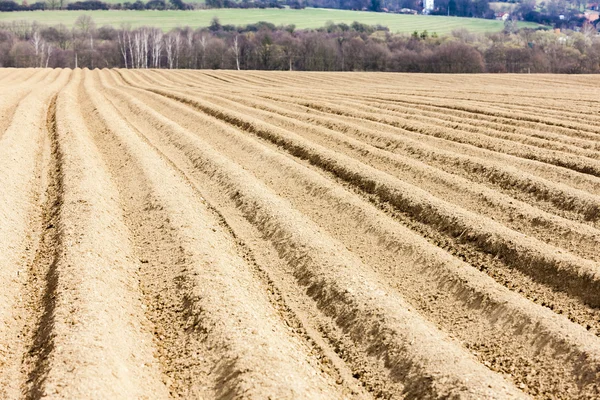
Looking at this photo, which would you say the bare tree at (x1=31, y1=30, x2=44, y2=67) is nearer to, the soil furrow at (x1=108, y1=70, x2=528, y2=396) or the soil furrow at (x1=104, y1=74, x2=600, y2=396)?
the soil furrow at (x1=104, y1=74, x2=600, y2=396)

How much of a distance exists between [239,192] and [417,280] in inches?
199

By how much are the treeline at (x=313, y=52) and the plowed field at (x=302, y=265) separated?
57.2m

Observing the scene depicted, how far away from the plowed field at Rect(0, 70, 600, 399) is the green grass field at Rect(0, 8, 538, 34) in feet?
367

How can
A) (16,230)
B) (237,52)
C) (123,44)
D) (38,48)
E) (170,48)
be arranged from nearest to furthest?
(16,230), (237,52), (170,48), (38,48), (123,44)

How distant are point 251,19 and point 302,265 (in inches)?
5124

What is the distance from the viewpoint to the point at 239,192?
42.2 feet

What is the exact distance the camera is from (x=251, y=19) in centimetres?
13262

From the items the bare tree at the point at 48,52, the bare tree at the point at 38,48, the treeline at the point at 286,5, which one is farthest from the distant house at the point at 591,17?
the bare tree at the point at 38,48

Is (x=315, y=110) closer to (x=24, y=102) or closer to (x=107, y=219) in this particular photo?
(x=24, y=102)

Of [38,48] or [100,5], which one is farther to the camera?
[100,5]

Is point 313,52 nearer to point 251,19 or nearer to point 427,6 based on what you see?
point 251,19

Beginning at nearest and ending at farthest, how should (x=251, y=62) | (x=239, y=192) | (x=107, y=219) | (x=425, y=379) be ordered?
(x=425, y=379), (x=107, y=219), (x=239, y=192), (x=251, y=62)

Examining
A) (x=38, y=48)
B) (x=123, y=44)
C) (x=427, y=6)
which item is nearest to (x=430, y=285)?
(x=38, y=48)

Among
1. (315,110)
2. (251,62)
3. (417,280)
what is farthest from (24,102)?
(251,62)
